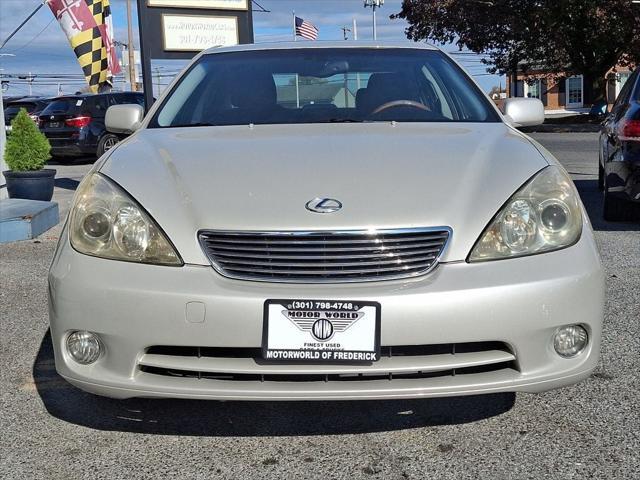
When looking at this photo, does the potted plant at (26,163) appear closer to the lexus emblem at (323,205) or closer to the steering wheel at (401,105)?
the steering wheel at (401,105)

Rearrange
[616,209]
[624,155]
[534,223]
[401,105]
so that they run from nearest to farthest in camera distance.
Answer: [534,223] → [401,105] → [624,155] → [616,209]

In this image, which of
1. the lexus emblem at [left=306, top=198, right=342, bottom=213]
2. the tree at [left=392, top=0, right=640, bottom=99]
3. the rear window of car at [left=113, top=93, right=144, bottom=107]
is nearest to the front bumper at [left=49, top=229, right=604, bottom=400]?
the lexus emblem at [left=306, top=198, right=342, bottom=213]

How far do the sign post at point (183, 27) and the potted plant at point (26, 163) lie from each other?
1474 mm

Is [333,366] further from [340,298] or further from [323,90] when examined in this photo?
[323,90]

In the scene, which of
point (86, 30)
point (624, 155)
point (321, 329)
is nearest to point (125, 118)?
point (321, 329)

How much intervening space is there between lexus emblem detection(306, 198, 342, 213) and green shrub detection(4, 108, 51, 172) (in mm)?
7298

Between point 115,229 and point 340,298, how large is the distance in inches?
31.9

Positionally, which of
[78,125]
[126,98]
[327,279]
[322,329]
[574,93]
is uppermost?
[327,279]

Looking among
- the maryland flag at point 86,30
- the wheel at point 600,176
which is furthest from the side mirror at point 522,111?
the maryland flag at point 86,30

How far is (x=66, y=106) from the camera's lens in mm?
16484

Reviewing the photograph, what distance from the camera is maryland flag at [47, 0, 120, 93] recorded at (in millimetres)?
13570

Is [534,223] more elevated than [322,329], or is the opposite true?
[534,223]

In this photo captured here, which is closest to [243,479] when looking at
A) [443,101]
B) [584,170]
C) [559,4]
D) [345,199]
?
[345,199]

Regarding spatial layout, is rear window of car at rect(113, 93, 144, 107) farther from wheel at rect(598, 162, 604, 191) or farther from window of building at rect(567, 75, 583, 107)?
window of building at rect(567, 75, 583, 107)
